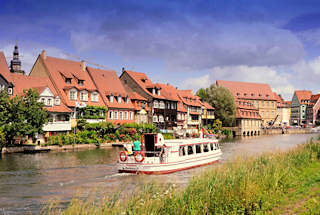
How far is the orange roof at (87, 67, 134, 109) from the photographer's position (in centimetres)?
6204

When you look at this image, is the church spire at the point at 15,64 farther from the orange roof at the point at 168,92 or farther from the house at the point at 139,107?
the orange roof at the point at 168,92

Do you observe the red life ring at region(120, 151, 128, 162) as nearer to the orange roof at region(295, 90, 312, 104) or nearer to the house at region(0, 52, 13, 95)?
the house at region(0, 52, 13, 95)

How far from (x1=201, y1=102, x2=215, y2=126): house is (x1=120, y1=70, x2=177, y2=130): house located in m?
18.6

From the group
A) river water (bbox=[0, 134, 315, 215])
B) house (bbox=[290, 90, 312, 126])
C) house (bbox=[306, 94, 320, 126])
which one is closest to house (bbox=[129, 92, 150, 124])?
river water (bbox=[0, 134, 315, 215])

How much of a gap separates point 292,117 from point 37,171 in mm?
163436

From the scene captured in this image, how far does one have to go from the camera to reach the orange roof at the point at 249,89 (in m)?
130

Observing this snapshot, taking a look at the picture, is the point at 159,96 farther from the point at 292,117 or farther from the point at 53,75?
the point at 292,117

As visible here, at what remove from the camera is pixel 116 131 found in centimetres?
5553

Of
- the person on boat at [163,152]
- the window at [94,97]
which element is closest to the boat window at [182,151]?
the person on boat at [163,152]

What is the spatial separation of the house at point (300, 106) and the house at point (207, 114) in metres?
84.9

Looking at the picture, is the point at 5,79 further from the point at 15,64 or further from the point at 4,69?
the point at 15,64

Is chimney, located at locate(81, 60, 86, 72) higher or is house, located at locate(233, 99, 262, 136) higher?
chimney, located at locate(81, 60, 86, 72)

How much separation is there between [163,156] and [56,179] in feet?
29.2

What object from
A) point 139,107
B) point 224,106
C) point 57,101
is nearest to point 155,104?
point 139,107
